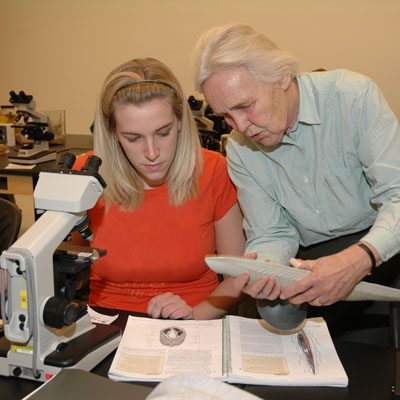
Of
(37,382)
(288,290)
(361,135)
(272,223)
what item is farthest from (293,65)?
(37,382)

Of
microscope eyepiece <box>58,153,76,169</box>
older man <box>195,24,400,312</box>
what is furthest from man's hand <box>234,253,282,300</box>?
microscope eyepiece <box>58,153,76,169</box>

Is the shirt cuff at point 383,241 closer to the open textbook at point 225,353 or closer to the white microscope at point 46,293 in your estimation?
the open textbook at point 225,353

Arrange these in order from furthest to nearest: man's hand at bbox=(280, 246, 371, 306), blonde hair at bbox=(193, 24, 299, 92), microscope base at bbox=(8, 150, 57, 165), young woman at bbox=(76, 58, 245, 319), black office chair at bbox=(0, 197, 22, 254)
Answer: microscope base at bbox=(8, 150, 57, 165) → black office chair at bbox=(0, 197, 22, 254) → young woman at bbox=(76, 58, 245, 319) → blonde hair at bbox=(193, 24, 299, 92) → man's hand at bbox=(280, 246, 371, 306)

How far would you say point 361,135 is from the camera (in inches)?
49.9

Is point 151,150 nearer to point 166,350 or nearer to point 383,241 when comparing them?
point 166,350

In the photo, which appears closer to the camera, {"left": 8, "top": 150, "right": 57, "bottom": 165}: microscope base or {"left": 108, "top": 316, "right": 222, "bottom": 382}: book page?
{"left": 108, "top": 316, "right": 222, "bottom": 382}: book page

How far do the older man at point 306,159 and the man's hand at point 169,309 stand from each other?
237mm

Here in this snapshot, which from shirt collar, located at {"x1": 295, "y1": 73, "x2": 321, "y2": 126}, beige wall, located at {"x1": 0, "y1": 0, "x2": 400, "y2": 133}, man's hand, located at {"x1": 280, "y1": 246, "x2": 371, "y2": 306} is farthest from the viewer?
beige wall, located at {"x1": 0, "y1": 0, "x2": 400, "y2": 133}

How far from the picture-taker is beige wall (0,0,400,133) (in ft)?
12.5

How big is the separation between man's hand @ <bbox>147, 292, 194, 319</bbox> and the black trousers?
514 millimetres

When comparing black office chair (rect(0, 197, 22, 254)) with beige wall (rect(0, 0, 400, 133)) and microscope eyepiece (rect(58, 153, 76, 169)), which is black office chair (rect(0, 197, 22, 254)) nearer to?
microscope eyepiece (rect(58, 153, 76, 169))

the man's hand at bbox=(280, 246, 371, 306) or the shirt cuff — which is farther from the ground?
the shirt cuff

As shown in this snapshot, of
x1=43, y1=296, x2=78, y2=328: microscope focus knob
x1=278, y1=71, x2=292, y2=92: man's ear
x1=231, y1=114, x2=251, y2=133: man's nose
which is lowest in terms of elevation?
x1=43, y1=296, x2=78, y2=328: microscope focus knob

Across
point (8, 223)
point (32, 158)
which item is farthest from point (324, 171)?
point (32, 158)
